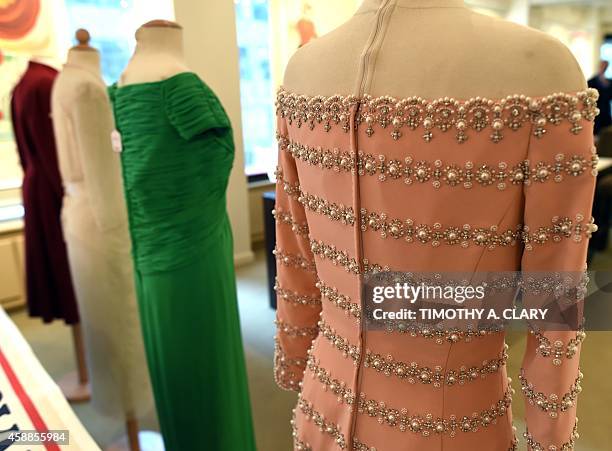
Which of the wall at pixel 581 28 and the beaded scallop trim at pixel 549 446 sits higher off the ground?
the wall at pixel 581 28

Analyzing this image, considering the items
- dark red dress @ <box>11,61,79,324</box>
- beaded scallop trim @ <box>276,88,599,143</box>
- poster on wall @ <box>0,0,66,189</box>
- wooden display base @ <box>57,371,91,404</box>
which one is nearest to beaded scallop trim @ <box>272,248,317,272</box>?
beaded scallop trim @ <box>276,88,599,143</box>

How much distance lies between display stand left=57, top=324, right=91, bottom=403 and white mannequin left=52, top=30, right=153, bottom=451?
40 mm

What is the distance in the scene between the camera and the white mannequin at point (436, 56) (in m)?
0.60

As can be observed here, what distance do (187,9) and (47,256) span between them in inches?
58.4

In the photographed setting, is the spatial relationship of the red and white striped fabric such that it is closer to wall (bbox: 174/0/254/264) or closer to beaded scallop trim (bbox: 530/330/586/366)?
beaded scallop trim (bbox: 530/330/586/366)

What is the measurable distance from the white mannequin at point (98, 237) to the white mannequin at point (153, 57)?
0.35 ft

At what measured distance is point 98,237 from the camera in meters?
1.51

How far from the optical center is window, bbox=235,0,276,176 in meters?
4.57

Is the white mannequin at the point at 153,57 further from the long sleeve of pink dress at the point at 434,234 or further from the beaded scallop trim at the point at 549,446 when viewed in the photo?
the beaded scallop trim at the point at 549,446

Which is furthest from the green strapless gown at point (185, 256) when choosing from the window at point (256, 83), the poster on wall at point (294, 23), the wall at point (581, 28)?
the wall at point (581, 28)

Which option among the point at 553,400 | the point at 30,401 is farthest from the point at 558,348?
the point at 30,401

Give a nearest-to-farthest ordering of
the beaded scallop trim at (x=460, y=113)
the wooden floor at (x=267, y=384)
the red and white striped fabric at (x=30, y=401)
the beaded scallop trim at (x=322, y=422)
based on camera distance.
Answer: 1. the beaded scallop trim at (x=460, y=113)
2. the beaded scallop trim at (x=322, y=422)
3. the red and white striped fabric at (x=30, y=401)
4. the wooden floor at (x=267, y=384)

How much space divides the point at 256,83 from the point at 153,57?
3534mm

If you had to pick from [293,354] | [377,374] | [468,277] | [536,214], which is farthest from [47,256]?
[536,214]
